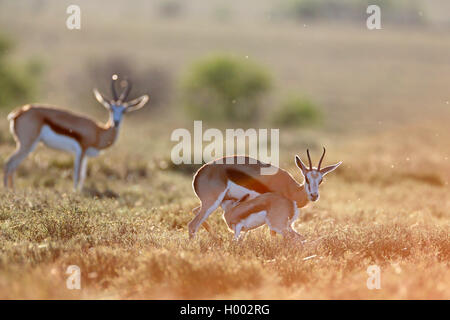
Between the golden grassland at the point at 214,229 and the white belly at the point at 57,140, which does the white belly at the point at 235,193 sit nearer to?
the golden grassland at the point at 214,229

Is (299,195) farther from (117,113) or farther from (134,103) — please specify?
(134,103)

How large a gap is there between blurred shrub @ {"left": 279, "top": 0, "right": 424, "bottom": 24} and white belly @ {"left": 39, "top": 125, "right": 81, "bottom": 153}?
9179 cm

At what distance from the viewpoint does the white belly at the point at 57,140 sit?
13.9 metres

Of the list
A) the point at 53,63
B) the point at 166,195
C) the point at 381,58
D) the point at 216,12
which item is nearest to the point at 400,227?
the point at 166,195

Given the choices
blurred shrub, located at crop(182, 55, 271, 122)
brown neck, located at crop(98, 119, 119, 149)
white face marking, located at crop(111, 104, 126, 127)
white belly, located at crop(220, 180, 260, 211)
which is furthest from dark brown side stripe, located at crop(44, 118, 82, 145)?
blurred shrub, located at crop(182, 55, 271, 122)

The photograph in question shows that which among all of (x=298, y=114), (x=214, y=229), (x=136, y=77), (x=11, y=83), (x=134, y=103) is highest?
(x=136, y=77)

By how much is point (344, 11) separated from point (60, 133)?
104534mm

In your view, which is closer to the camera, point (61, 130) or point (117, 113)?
point (61, 130)

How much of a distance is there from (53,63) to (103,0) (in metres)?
91.7

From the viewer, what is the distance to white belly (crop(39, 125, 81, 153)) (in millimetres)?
13922

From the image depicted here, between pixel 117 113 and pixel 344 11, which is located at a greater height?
pixel 344 11

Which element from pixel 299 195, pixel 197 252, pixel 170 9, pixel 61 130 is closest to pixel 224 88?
pixel 61 130

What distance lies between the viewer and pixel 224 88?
45906mm

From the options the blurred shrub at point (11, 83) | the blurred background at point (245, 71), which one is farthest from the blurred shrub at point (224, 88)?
the blurred shrub at point (11, 83)
